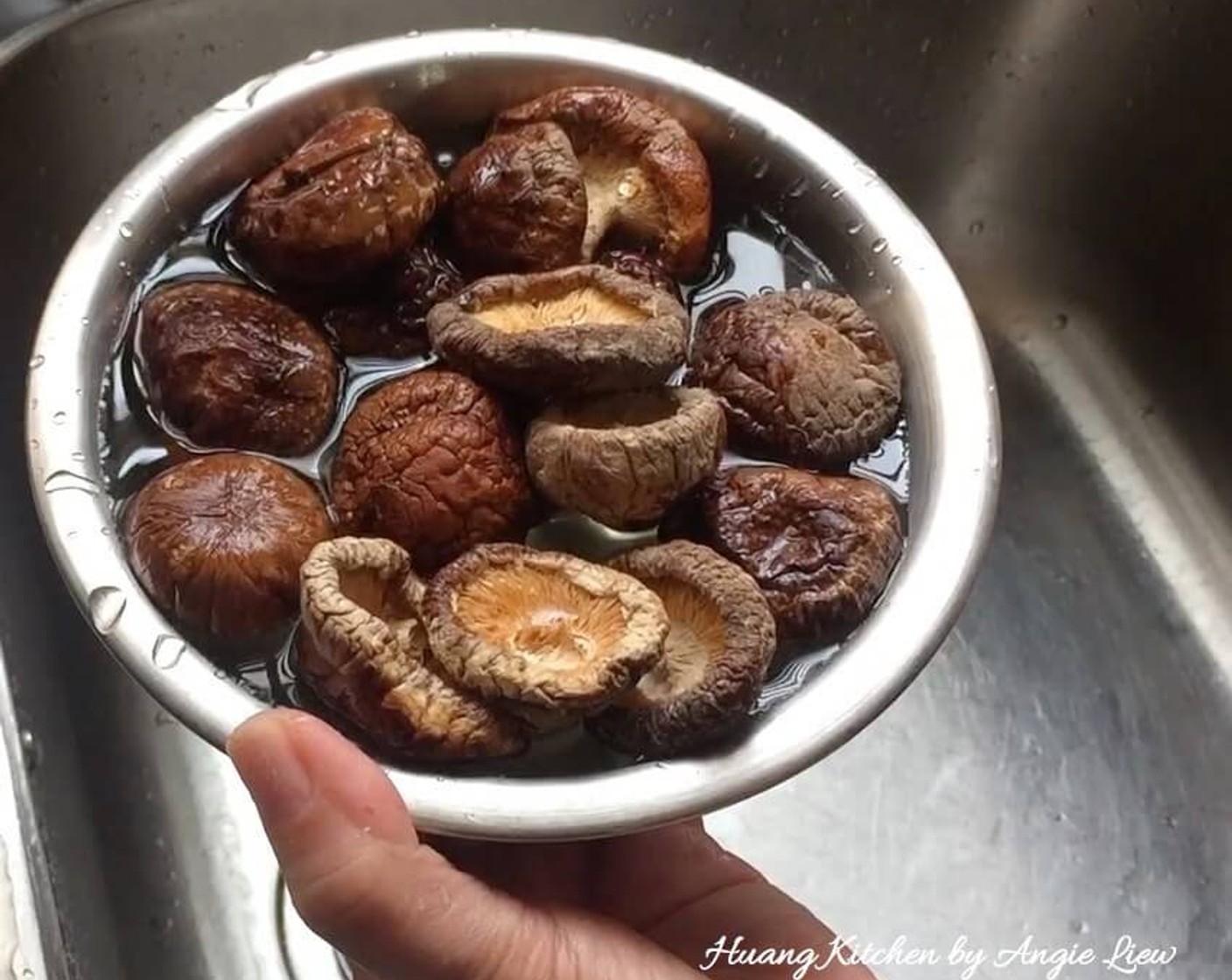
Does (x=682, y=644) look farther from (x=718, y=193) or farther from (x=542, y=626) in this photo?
(x=718, y=193)

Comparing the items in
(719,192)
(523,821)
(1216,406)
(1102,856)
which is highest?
(719,192)

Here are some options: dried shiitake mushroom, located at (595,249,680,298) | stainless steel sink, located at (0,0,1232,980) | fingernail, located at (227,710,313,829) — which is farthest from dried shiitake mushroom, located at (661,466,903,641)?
stainless steel sink, located at (0,0,1232,980)

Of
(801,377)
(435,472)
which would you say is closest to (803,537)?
(801,377)

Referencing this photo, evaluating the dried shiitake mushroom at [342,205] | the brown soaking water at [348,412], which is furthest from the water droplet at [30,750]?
the dried shiitake mushroom at [342,205]

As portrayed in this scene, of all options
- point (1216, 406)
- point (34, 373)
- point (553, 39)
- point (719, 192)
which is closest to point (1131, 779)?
point (1216, 406)

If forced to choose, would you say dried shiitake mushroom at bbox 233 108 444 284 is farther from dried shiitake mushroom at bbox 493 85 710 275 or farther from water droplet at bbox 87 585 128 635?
water droplet at bbox 87 585 128 635

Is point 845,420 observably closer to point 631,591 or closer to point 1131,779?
point 631,591
